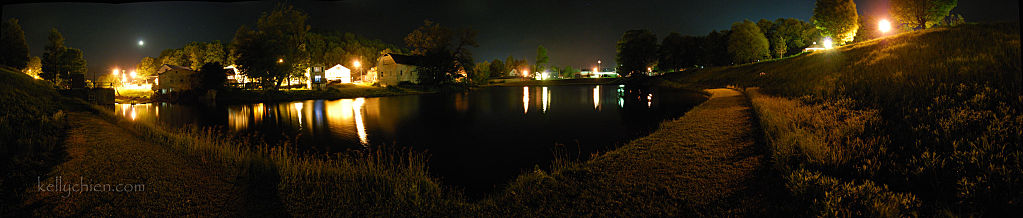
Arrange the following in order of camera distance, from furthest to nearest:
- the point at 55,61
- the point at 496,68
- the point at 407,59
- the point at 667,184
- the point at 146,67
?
the point at 496,68
the point at 146,67
the point at 407,59
the point at 55,61
the point at 667,184

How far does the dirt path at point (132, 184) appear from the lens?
254 inches

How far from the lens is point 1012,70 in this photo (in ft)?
33.3

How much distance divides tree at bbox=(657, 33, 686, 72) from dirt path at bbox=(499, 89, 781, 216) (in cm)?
8458

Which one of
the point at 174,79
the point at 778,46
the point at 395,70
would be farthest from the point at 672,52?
the point at 174,79

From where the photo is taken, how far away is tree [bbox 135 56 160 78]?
86.1 m

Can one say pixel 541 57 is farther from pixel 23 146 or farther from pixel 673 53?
pixel 23 146

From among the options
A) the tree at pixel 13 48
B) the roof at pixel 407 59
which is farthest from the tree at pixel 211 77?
the roof at pixel 407 59

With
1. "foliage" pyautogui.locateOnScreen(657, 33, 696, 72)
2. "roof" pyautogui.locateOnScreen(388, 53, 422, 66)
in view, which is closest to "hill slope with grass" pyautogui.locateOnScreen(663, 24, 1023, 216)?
"roof" pyautogui.locateOnScreen(388, 53, 422, 66)

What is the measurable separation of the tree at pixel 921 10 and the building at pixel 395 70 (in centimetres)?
6013

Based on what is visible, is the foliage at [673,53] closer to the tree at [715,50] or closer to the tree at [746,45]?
the tree at [715,50]

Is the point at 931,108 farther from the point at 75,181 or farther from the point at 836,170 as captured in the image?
the point at 75,181

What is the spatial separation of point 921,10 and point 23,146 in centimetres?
6609

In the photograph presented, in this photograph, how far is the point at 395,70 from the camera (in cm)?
6344

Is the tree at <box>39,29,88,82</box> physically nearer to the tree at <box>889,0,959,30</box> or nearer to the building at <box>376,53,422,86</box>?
the building at <box>376,53,422,86</box>
